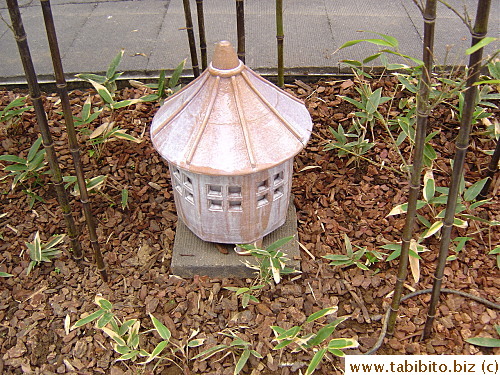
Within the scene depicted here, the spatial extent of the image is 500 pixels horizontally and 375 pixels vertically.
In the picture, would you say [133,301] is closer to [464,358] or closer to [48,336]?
[48,336]

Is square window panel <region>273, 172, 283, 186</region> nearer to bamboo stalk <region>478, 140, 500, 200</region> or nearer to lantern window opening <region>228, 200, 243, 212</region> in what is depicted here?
lantern window opening <region>228, 200, 243, 212</region>

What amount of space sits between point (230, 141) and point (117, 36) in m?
2.44

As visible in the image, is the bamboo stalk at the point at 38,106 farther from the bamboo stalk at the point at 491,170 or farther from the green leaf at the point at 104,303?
the bamboo stalk at the point at 491,170

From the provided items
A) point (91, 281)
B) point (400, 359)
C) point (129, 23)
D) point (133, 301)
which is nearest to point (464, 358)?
point (400, 359)

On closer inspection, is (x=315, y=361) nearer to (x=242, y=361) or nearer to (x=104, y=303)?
(x=242, y=361)

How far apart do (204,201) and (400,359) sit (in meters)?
1.00

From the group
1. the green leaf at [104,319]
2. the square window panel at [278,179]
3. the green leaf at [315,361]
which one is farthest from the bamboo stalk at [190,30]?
the green leaf at [315,361]

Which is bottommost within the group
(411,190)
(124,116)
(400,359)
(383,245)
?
(400,359)

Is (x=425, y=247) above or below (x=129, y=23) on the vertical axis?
below

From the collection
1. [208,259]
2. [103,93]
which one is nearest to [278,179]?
[208,259]

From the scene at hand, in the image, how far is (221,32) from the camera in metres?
3.95

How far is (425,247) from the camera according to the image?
93.4 inches

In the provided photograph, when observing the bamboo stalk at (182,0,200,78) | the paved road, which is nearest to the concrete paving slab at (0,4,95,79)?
the paved road

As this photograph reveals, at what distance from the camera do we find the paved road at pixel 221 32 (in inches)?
142
